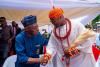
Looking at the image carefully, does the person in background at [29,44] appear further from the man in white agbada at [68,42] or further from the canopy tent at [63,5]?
the canopy tent at [63,5]

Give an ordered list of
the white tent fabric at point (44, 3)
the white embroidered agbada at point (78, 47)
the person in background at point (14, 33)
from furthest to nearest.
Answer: the person in background at point (14, 33), the white tent fabric at point (44, 3), the white embroidered agbada at point (78, 47)

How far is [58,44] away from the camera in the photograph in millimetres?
5164

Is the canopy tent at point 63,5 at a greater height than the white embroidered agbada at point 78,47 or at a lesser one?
greater

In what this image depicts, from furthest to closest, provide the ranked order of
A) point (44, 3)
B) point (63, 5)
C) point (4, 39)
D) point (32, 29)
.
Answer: point (4, 39) < point (63, 5) < point (44, 3) < point (32, 29)

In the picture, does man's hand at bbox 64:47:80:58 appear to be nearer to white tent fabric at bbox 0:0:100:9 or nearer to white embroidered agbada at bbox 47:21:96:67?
white embroidered agbada at bbox 47:21:96:67

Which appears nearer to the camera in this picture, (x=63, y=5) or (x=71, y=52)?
(x=71, y=52)

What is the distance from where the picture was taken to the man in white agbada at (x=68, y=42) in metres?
4.95

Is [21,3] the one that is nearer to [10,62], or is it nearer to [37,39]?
[10,62]

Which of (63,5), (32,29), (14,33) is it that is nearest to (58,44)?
(32,29)

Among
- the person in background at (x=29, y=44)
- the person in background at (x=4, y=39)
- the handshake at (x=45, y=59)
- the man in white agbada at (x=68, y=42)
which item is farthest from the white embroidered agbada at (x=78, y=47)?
the person in background at (x=4, y=39)

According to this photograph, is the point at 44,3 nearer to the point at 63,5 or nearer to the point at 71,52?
the point at 63,5

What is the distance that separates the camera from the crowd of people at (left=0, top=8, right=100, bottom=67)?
4949 mm

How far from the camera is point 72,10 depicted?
314 inches

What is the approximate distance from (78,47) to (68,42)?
166mm
